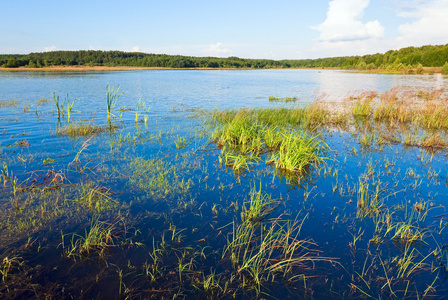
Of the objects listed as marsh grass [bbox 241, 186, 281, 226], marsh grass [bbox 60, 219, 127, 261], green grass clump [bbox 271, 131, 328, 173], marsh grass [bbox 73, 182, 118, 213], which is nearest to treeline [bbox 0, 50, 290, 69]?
marsh grass [bbox 73, 182, 118, 213]

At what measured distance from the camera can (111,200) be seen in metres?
6.38

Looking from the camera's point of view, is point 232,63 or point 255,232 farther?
point 232,63

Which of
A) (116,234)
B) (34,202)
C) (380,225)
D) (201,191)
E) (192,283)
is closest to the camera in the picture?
(192,283)

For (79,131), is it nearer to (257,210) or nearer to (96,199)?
(96,199)

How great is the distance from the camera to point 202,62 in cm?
14975

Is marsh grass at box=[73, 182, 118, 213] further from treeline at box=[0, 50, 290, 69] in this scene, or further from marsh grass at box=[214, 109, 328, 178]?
treeline at box=[0, 50, 290, 69]

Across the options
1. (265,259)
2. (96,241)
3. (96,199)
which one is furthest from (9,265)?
(265,259)

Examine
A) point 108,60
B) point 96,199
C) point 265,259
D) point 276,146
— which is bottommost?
point 265,259

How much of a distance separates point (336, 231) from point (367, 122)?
1306cm

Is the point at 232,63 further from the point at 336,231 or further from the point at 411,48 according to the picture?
the point at 336,231

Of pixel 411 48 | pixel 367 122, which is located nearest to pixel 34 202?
pixel 367 122

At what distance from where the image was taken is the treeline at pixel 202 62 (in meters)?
75.9

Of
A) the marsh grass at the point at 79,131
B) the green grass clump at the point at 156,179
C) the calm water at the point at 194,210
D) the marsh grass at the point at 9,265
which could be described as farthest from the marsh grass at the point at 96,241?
the marsh grass at the point at 79,131

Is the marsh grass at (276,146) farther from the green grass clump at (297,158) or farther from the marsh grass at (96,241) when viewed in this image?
the marsh grass at (96,241)
